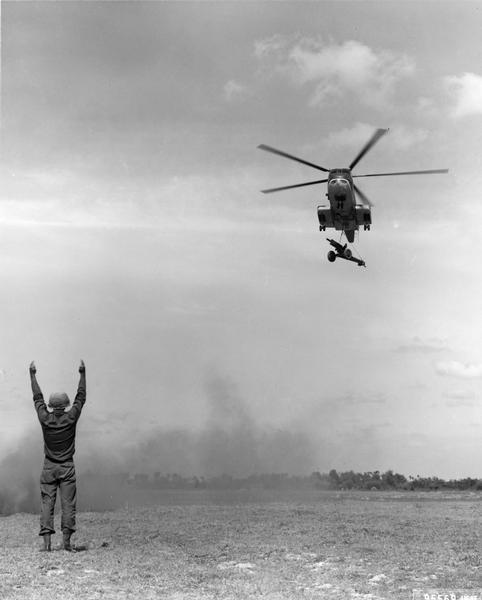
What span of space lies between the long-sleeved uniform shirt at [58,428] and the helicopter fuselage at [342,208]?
65.1 feet

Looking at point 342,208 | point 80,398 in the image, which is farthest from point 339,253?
point 80,398

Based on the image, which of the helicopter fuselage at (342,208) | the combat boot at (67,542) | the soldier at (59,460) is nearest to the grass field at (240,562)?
the combat boot at (67,542)

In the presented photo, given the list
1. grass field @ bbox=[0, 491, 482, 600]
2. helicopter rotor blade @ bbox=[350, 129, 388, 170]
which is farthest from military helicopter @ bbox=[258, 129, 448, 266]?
grass field @ bbox=[0, 491, 482, 600]

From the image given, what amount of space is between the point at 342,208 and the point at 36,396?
2053 centimetres

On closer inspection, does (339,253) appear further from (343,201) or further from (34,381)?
(34,381)

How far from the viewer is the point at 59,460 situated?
13.1m

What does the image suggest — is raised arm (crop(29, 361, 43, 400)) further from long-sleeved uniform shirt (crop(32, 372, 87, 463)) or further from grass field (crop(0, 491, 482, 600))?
grass field (crop(0, 491, 482, 600))

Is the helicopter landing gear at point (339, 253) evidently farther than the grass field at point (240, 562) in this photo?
Yes

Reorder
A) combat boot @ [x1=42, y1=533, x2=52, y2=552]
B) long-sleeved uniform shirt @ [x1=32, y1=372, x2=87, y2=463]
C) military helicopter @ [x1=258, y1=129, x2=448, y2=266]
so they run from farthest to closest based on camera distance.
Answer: military helicopter @ [x1=258, y1=129, x2=448, y2=266] → long-sleeved uniform shirt @ [x1=32, y1=372, x2=87, y2=463] → combat boot @ [x1=42, y1=533, x2=52, y2=552]

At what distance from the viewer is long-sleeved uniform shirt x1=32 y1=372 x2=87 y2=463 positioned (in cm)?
1310

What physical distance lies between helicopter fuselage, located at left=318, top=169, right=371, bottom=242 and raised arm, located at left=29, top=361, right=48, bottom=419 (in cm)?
1996

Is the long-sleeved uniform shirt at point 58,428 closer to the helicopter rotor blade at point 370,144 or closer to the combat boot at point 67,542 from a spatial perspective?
the combat boot at point 67,542

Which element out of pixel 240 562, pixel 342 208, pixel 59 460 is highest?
pixel 342 208

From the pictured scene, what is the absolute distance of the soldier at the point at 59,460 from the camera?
13.0m
